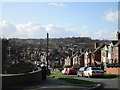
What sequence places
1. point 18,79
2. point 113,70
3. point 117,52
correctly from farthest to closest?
point 117,52 → point 113,70 → point 18,79

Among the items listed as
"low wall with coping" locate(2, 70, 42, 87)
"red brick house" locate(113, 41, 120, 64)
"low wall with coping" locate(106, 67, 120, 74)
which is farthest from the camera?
"red brick house" locate(113, 41, 120, 64)

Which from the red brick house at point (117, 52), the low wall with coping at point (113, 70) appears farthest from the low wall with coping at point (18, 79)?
the red brick house at point (117, 52)

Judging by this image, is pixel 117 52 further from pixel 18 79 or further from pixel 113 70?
pixel 18 79

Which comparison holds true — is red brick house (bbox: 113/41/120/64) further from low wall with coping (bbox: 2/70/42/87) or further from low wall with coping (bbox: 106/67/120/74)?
low wall with coping (bbox: 2/70/42/87)

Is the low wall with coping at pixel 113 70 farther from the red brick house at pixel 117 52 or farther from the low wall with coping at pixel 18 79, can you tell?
the low wall with coping at pixel 18 79

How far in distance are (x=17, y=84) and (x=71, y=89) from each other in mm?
3969

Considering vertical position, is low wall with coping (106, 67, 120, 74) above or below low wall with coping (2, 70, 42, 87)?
below

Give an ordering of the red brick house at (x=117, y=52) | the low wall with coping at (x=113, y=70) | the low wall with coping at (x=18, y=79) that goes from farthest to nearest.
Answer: the red brick house at (x=117, y=52) < the low wall with coping at (x=113, y=70) < the low wall with coping at (x=18, y=79)

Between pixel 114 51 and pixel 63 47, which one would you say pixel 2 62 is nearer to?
pixel 114 51

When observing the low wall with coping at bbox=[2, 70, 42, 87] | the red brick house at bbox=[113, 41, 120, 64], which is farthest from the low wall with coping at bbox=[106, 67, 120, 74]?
the low wall with coping at bbox=[2, 70, 42, 87]

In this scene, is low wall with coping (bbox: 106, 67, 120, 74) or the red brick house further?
the red brick house

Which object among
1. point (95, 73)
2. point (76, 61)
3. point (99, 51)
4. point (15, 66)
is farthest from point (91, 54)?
point (15, 66)

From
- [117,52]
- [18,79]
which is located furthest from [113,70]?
[18,79]

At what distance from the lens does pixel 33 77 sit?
65.0 feet
